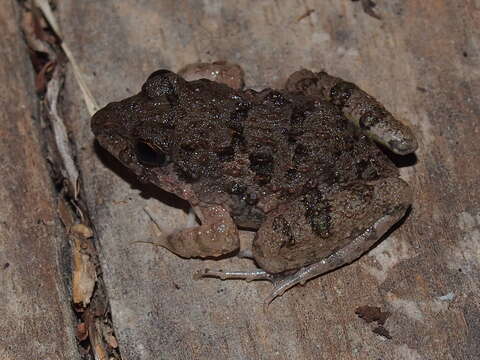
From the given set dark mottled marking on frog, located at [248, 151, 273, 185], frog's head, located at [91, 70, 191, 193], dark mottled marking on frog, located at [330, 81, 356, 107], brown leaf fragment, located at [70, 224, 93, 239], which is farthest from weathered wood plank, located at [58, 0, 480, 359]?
dark mottled marking on frog, located at [248, 151, 273, 185]

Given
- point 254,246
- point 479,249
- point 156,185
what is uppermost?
point 156,185

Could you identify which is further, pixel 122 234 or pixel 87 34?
pixel 87 34

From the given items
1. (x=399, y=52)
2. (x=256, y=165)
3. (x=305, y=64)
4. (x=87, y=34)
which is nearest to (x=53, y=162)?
(x=87, y=34)

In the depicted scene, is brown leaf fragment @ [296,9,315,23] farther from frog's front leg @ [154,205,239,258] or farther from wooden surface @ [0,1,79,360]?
wooden surface @ [0,1,79,360]

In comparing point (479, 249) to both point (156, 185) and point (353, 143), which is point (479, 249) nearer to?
point (353, 143)

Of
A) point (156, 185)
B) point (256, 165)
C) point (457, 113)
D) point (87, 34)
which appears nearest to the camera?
point (256, 165)

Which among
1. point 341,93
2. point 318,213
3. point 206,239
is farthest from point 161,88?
point 318,213

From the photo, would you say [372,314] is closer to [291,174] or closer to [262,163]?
[291,174]

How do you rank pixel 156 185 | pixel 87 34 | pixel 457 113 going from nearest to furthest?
1. pixel 156 185
2. pixel 457 113
3. pixel 87 34
